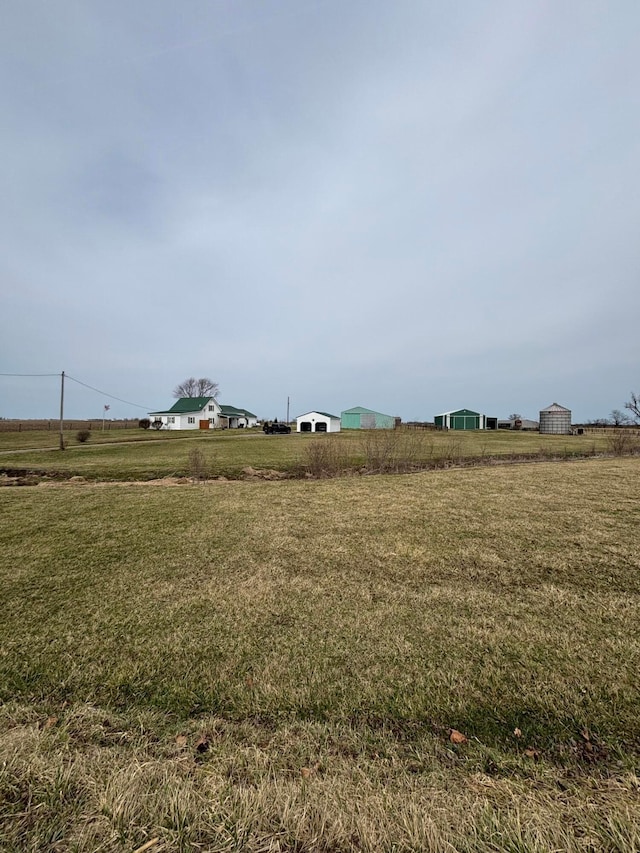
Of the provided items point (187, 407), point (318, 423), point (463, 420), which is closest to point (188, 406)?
point (187, 407)

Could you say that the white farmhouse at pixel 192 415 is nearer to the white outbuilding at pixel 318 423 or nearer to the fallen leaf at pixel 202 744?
the white outbuilding at pixel 318 423

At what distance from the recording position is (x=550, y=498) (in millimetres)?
8492

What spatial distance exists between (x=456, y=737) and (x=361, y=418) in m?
57.2

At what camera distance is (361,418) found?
193 ft

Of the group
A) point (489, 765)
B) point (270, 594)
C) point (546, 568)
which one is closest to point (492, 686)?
point (489, 765)

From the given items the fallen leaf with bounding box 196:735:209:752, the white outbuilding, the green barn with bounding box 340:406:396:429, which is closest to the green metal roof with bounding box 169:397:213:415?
the white outbuilding

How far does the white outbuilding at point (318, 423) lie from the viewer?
52.9 meters

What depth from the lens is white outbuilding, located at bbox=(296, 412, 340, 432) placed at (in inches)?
2084

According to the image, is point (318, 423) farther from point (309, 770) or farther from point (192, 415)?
point (309, 770)

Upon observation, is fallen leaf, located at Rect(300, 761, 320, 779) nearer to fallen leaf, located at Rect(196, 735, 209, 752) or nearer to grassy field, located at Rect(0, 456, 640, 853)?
grassy field, located at Rect(0, 456, 640, 853)

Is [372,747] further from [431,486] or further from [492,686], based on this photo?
[431,486]

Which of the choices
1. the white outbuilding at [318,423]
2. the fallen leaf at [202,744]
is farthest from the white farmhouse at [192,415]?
the fallen leaf at [202,744]

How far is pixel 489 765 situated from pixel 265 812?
119 centimetres

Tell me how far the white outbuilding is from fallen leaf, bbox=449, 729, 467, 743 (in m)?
50.7
